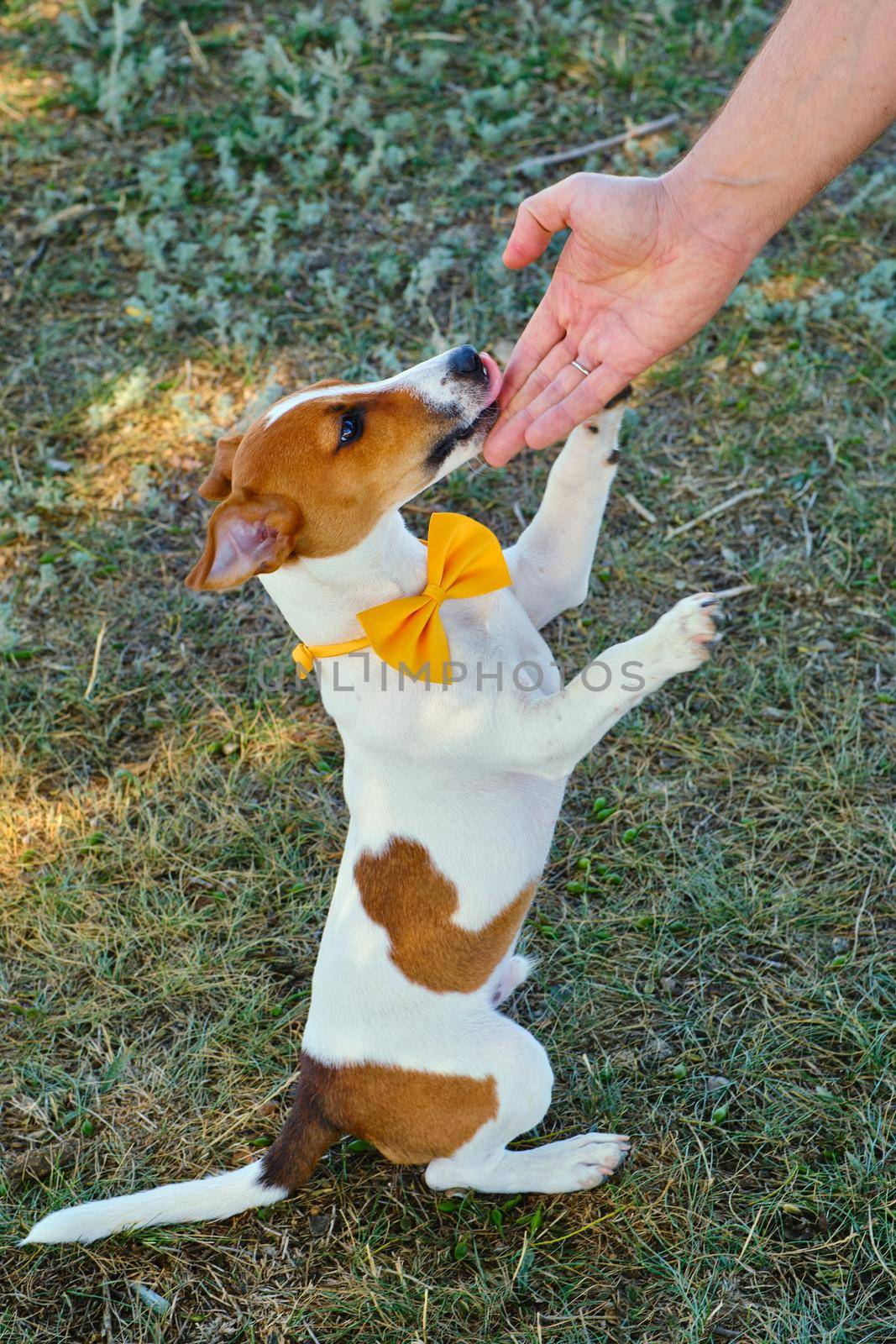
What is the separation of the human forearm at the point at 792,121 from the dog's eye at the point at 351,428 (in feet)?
4.08

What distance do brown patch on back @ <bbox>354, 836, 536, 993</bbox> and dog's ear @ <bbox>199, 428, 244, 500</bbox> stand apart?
1179 millimetres

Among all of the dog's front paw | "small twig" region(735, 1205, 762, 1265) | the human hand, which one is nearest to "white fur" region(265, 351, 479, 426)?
the human hand

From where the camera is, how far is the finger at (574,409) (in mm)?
3604

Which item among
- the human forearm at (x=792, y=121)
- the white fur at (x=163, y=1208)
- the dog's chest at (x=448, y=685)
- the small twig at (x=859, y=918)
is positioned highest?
the human forearm at (x=792, y=121)

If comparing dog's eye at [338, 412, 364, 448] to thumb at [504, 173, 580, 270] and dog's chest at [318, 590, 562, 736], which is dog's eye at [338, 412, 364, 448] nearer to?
dog's chest at [318, 590, 562, 736]

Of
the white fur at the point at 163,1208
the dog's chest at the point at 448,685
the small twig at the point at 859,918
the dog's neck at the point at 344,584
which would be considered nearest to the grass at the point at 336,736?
the small twig at the point at 859,918

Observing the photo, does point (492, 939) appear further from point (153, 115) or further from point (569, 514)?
point (153, 115)

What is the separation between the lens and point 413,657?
10.5 ft

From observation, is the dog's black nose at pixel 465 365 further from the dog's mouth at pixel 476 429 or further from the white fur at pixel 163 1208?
the white fur at pixel 163 1208

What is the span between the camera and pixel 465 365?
3.37 meters

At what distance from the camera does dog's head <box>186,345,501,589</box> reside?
307cm

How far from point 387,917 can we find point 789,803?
5.99 feet

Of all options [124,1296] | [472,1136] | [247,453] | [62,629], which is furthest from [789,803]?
[62,629]

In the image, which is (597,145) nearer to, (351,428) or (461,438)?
(461,438)
